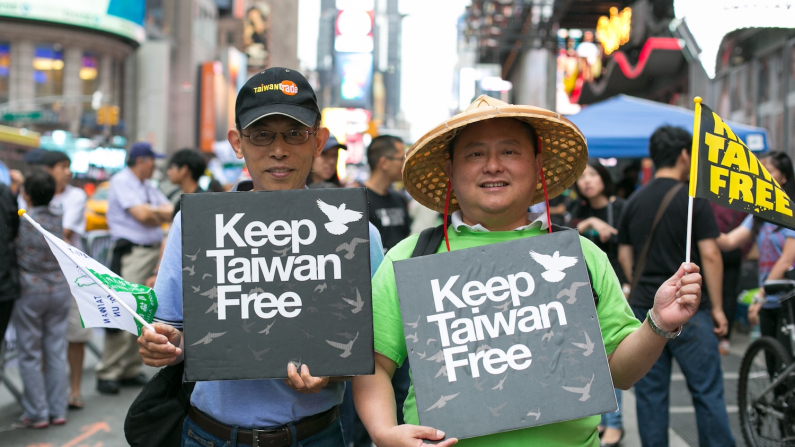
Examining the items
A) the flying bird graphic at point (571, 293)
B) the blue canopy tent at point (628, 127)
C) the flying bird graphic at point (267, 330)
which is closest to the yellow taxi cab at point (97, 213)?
the blue canopy tent at point (628, 127)

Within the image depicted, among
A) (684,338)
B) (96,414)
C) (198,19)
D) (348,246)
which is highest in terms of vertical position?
(198,19)

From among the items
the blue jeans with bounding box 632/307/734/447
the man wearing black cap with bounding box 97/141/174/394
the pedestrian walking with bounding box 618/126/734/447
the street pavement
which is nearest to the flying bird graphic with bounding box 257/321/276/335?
the blue jeans with bounding box 632/307/734/447

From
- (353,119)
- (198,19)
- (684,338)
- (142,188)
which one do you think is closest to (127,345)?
(142,188)

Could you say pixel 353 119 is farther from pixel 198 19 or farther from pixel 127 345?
pixel 127 345

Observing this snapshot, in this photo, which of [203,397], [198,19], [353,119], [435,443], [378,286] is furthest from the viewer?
[353,119]

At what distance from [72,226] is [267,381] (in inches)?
227

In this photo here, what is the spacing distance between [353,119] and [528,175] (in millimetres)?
71223

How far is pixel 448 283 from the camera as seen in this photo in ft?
7.01

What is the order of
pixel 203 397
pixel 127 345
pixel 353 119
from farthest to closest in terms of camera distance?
pixel 353 119, pixel 127 345, pixel 203 397

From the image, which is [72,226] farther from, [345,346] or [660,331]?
[660,331]

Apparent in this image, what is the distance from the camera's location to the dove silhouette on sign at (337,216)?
6.93ft

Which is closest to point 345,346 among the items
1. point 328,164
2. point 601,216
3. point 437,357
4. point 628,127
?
point 437,357

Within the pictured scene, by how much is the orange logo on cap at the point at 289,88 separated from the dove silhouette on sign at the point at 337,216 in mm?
513

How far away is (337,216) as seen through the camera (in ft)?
6.95
